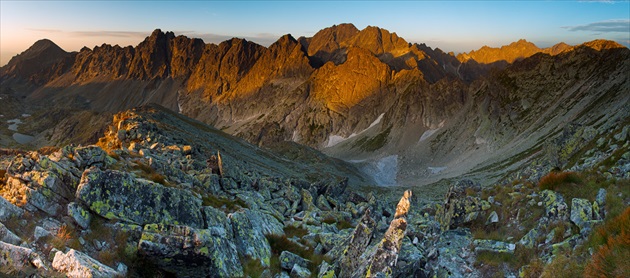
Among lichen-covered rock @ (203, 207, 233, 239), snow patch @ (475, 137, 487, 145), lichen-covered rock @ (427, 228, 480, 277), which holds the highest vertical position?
lichen-covered rock @ (203, 207, 233, 239)

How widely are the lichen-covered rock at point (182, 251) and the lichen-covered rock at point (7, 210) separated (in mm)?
4492

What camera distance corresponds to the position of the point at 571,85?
387 feet

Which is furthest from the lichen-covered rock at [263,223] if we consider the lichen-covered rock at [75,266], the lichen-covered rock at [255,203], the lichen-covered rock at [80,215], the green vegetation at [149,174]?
the lichen-covered rock at [75,266]

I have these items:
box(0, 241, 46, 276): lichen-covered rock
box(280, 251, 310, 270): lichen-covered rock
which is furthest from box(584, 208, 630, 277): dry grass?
box(0, 241, 46, 276): lichen-covered rock

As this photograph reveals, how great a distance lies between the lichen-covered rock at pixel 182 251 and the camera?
45.5 ft

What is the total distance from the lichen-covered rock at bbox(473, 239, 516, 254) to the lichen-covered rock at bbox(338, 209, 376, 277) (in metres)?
4.63

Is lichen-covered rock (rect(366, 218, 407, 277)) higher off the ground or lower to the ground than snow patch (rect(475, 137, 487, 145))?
higher

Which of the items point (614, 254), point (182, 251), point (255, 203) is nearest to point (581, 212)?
point (614, 254)

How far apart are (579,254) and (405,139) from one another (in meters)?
157

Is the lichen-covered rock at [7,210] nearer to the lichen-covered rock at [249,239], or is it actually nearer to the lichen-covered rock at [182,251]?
the lichen-covered rock at [182,251]

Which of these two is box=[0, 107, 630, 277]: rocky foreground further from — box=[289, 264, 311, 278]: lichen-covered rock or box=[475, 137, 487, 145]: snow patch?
box=[475, 137, 487, 145]: snow patch

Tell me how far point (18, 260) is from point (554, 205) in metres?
20.1

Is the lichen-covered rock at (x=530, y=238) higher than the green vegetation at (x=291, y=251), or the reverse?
the lichen-covered rock at (x=530, y=238)

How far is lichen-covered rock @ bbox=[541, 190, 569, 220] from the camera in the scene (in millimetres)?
16453
